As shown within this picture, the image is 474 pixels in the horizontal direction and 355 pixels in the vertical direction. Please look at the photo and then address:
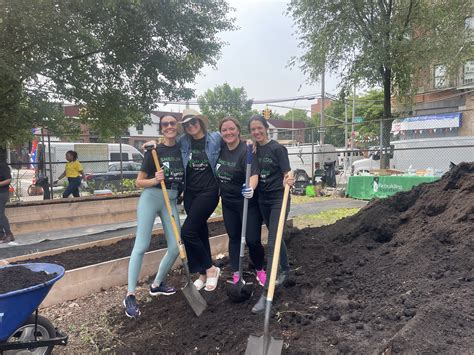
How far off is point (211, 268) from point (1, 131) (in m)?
7.21

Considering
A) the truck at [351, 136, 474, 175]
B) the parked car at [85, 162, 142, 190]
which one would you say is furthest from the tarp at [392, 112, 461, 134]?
the parked car at [85, 162, 142, 190]

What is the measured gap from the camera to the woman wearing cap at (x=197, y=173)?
4.27 metres

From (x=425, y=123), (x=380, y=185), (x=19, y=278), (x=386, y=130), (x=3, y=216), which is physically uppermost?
(x=425, y=123)

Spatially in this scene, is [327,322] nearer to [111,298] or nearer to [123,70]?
[111,298]

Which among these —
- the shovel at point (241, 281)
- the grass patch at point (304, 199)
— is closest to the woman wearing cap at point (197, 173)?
the shovel at point (241, 281)

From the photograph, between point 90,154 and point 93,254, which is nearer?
point 93,254

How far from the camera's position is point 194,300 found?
4023 millimetres

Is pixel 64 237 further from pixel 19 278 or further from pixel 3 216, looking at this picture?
pixel 19 278

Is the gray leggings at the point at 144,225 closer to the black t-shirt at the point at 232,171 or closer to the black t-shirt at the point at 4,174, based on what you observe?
the black t-shirt at the point at 232,171

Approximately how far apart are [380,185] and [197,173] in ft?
33.5

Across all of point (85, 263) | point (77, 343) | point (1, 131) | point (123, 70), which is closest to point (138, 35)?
point (123, 70)

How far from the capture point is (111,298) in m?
4.82

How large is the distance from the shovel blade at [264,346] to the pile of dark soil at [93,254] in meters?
3.43

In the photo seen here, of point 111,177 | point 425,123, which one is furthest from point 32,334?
point 425,123
